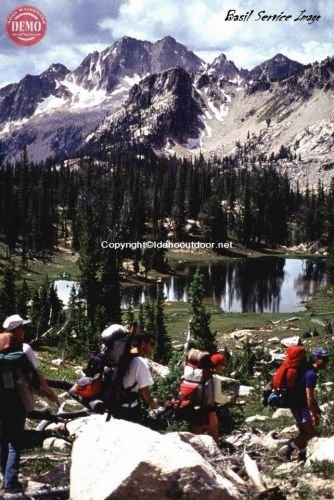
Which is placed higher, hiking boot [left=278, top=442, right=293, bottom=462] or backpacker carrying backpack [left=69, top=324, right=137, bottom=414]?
backpacker carrying backpack [left=69, top=324, right=137, bottom=414]

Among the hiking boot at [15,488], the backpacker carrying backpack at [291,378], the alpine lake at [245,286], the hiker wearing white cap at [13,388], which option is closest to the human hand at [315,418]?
the backpacker carrying backpack at [291,378]

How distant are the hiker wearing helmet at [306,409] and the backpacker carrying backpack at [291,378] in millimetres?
60

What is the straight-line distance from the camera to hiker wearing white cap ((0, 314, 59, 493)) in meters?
8.52

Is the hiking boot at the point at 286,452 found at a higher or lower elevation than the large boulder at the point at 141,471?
lower

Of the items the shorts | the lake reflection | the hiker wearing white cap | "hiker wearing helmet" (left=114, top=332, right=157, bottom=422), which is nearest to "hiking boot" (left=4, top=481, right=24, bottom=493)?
the hiker wearing white cap

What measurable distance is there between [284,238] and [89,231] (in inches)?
4654

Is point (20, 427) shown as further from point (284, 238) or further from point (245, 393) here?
point (284, 238)

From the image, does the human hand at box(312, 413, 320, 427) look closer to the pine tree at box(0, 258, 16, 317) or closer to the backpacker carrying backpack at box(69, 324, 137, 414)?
the backpacker carrying backpack at box(69, 324, 137, 414)

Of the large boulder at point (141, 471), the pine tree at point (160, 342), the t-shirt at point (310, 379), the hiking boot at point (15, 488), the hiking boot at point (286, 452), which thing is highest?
the t-shirt at point (310, 379)

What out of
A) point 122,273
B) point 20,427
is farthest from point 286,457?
point 122,273

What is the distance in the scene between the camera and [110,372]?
9.62 metres

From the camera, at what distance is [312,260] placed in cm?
14100

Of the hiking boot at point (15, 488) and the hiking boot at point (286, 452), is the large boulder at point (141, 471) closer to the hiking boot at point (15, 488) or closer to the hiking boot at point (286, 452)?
the hiking boot at point (15, 488)

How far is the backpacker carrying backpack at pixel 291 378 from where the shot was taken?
1087 centimetres
